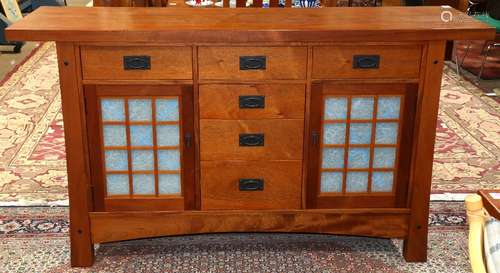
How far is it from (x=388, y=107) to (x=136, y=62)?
1.12 metres

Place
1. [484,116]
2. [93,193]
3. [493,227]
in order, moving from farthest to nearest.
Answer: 1. [484,116]
2. [93,193]
3. [493,227]

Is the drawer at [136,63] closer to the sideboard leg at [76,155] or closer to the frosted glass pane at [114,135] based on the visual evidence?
the sideboard leg at [76,155]

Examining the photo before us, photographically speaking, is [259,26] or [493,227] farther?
[259,26]

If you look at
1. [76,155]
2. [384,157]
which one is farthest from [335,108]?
[76,155]

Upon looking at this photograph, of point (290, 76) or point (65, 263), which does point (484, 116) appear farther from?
point (65, 263)

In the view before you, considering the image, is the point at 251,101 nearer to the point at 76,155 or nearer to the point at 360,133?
the point at 360,133

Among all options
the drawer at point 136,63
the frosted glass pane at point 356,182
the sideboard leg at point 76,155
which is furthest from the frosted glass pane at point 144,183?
the frosted glass pane at point 356,182

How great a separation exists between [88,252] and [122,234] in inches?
7.1

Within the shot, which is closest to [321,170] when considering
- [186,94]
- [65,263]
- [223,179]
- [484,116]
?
[223,179]

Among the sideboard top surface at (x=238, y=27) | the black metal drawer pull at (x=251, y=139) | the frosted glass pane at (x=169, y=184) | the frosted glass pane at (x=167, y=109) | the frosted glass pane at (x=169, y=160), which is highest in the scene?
the sideboard top surface at (x=238, y=27)

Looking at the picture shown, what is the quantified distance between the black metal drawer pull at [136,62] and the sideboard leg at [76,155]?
205 millimetres

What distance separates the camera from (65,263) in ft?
10.4

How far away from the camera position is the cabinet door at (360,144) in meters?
2.95

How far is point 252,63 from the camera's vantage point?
2.87m
